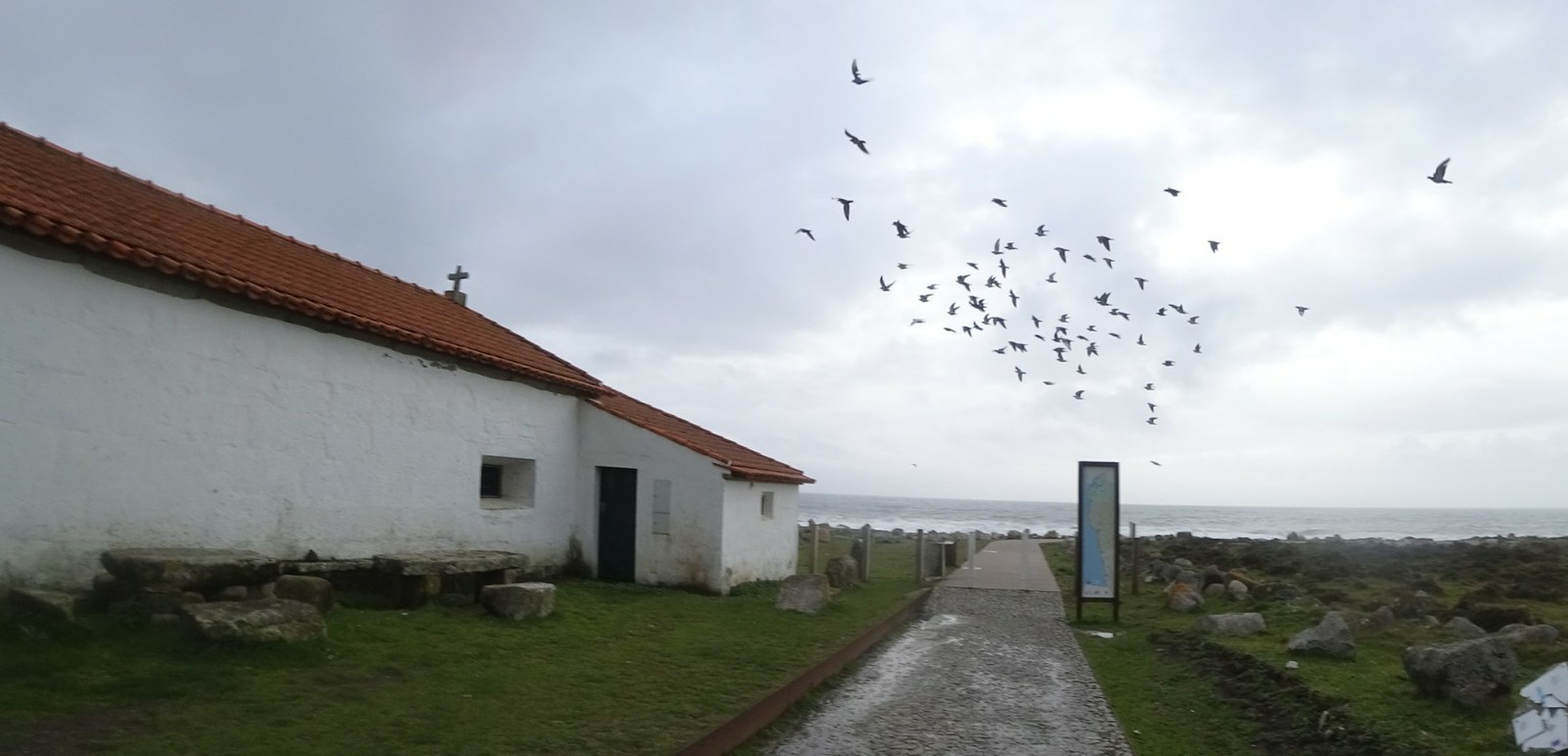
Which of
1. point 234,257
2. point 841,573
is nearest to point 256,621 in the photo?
point 234,257

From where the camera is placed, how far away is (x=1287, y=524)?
9350cm

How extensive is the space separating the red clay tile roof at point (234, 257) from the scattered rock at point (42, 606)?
2.82 m

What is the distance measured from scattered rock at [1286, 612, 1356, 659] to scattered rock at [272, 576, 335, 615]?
406 inches

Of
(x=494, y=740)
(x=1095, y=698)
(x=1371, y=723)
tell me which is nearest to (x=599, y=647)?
(x=494, y=740)

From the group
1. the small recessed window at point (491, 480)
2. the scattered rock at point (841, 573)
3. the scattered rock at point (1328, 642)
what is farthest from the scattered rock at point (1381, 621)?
the small recessed window at point (491, 480)

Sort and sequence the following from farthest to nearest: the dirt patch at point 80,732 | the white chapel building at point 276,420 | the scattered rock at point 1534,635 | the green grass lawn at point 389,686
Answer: the scattered rock at point 1534,635 < the white chapel building at point 276,420 < the green grass lawn at point 389,686 < the dirt patch at point 80,732

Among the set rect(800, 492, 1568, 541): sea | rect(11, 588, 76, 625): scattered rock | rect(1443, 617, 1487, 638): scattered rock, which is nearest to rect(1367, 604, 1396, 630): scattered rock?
rect(1443, 617, 1487, 638): scattered rock

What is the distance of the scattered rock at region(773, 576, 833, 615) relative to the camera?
14.2 meters

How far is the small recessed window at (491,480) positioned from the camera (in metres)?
15.0

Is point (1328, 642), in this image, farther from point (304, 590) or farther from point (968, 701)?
point (304, 590)

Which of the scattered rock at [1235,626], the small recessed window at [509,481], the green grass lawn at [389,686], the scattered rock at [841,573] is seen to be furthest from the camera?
the scattered rock at [841,573]

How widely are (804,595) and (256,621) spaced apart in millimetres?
7836

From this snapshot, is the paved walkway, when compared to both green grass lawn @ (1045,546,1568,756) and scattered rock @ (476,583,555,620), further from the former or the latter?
scattered rock @ (476,583,555,620)

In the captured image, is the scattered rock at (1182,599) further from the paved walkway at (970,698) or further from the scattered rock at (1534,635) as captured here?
the scattered rock at (1534,635)
